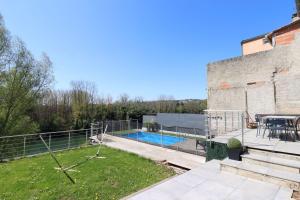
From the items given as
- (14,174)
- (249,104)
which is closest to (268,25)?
(249,104)

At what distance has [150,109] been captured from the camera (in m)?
→ 27.0

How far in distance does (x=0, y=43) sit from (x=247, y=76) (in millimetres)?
15725

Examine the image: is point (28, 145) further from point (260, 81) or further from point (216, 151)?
point (260, 81)

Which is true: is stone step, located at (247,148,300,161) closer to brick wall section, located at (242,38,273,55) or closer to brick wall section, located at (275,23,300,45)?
brick wall section, located at (275,23,300,45)

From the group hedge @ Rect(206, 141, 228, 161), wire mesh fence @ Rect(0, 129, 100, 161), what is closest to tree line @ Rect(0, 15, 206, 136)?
wire mesh fence @ Rect(0, 129, 100, 161)

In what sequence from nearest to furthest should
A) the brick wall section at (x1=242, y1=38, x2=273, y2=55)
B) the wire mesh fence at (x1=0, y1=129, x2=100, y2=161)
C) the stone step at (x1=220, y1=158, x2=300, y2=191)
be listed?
the stone step at (x1=220, y1=158, x2=300, y2=191) → the wire mesh fence at (x1=0, y1=129, x2=100, y2=161) → the brick wall section at (x1=242, y1=38, x2=273, y2=55)

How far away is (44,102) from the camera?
20.1 meters

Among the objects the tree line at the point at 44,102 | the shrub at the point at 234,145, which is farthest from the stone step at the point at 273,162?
the tree line at the point at 44,102

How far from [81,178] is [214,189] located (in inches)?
131

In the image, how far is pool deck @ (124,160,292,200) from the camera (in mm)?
3106

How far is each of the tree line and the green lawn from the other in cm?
862

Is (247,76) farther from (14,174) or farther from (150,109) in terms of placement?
(150,109)

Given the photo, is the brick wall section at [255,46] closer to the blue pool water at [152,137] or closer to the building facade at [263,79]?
the building facade at [263,79]

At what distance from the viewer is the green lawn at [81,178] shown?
13.4 ft
